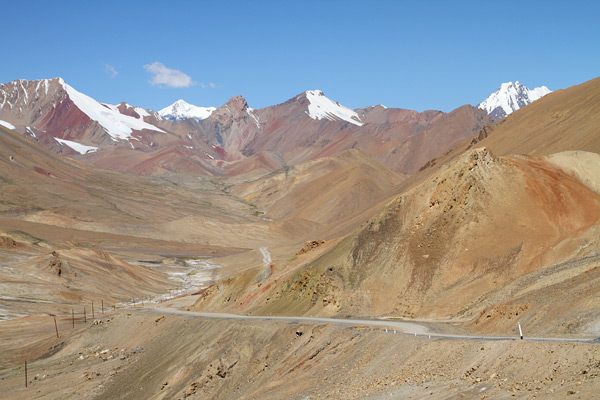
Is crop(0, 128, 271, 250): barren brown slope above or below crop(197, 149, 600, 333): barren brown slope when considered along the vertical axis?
above

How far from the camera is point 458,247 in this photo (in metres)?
46.7

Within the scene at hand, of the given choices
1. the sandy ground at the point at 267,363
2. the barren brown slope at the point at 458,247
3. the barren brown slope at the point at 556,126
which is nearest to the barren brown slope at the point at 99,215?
the barren brown slope at the point at 556,126

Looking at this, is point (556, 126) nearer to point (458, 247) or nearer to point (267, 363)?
point (458, 247)

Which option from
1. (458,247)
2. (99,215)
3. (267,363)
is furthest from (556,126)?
(99,215)

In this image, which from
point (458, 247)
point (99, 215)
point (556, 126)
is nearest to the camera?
point (458, 247)

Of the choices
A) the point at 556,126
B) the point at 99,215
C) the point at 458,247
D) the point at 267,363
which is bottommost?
the point at 267,363

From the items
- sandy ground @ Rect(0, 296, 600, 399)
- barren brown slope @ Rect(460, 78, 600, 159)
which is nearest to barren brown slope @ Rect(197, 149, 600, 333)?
sandy ground @ Rect(0, 296, 600, 399)

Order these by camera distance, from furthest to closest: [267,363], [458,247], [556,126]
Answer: [556,126], [458,247], [267,363]

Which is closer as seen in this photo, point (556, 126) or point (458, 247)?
point (458, 247)

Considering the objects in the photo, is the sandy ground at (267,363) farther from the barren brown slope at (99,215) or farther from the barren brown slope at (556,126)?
Answer: the barren brown slope at (99,215)

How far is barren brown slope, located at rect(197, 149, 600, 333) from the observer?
1699 inches

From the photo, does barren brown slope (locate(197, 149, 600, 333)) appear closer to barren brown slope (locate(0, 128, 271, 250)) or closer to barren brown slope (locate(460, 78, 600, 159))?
barren brown slope (locate(460, 78, 600, 159))

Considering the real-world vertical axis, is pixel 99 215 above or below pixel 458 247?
above

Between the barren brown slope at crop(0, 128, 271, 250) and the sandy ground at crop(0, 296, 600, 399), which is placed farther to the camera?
the barren brown slope at crop(0, 128, 271, 250)
